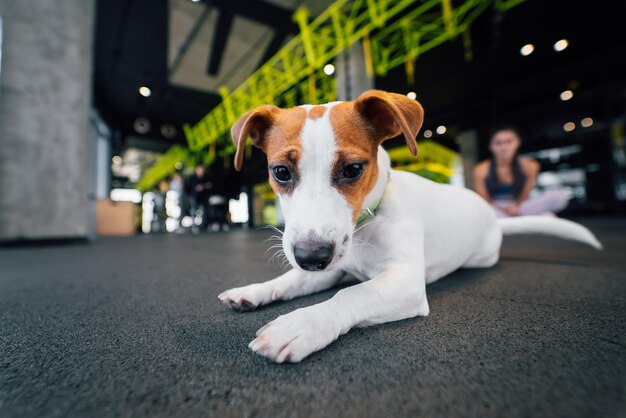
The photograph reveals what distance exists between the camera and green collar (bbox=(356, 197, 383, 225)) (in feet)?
3.22

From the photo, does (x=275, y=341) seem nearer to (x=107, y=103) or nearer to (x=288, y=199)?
(x=288, y=199)

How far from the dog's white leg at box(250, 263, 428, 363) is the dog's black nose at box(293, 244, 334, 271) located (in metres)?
0.10

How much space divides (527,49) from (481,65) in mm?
866

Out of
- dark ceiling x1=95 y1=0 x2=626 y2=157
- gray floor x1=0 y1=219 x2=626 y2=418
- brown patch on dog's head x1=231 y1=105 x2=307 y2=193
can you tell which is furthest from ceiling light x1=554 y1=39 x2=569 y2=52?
brown patch on dog's head x1=231 y1=105 x2=307 y2=193

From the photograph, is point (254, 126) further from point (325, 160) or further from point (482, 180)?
point (482, 180)

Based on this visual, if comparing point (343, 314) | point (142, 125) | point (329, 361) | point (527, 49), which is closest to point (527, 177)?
point (343, 314)

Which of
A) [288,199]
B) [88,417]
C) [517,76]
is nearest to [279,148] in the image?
[288,199]

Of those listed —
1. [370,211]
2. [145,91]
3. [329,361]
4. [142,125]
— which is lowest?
[329,361]

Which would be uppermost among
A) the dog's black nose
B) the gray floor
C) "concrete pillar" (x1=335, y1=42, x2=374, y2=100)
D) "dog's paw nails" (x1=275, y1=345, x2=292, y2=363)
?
"concrete pillar" (x1=335, y1=42, x2=374, y2=100)

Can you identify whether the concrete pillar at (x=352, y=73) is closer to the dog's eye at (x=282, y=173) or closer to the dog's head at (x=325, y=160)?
A: the dog's head at (x=325, y=160)

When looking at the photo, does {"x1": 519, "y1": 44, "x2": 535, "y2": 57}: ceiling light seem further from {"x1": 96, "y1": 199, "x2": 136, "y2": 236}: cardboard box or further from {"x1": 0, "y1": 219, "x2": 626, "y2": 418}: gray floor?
{"x1": 96, "y1": 199, "x2": 136, "y2": 236}: cardboard box

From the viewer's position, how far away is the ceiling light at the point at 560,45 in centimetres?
601

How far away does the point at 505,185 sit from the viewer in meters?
3.34

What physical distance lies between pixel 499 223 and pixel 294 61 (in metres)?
5.62
